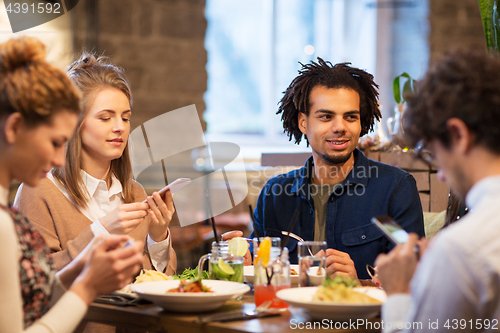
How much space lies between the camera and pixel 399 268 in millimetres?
1090

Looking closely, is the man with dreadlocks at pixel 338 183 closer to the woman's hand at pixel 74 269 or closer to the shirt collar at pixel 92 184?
the shirt collar at pixel 92 184

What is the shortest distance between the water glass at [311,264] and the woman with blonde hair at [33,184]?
47 cm

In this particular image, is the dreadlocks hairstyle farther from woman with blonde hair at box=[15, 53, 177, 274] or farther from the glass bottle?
the glass bottle

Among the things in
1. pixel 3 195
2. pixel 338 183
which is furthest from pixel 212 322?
pixel 338 183

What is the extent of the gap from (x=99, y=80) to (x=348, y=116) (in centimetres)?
105

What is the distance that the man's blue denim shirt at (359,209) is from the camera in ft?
6.94

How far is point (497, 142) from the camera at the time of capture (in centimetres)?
95

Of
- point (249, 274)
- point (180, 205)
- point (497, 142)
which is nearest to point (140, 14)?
point (180, 205)

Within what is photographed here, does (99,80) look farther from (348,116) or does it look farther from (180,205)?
(180,205)

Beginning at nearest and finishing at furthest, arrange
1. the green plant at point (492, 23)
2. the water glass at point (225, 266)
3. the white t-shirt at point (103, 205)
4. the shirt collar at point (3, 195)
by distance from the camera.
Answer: the shirt collar at point (3, 195) < the water glass at point (225, 266) < the white t-shirt at point (103, 205) < the green plant at point (492, 23)

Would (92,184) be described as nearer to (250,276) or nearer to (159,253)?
(159,253)

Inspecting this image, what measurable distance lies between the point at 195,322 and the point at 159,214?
2.12 ft

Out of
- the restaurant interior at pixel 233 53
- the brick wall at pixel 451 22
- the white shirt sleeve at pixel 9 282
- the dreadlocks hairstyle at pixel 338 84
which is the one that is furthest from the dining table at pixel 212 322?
the brick wall at pixel 451 22

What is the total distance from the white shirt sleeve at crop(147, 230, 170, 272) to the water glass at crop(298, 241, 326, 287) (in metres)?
0.66
